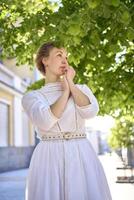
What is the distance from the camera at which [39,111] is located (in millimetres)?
2930

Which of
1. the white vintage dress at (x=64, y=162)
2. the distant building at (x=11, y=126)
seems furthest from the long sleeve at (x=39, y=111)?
the distant building at (x=11, y=126)

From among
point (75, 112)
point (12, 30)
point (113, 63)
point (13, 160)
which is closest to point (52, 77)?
point (75, 112)

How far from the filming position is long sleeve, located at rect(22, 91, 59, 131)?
2893 mm

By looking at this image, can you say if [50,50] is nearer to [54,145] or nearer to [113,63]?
[54,145]

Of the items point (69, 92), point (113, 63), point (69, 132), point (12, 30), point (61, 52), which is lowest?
point (69, 132)

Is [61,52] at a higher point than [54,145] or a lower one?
higher

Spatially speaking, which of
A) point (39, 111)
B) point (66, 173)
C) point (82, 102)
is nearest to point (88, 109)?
point (82, 102)

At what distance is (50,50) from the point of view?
3.22 m

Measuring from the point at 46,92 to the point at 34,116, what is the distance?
9.7 inches

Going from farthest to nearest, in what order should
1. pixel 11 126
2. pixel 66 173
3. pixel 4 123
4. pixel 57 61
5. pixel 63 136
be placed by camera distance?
1. pixel 11 126
2. pixel 4 123
3. pixel 57 61
4. pixel 63 136
5. pixel 66 173

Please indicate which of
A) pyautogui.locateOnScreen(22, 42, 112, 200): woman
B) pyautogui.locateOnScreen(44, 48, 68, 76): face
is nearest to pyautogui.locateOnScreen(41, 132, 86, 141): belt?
pyautogui.locateOnScreen(22, 42, 112, 200): woman

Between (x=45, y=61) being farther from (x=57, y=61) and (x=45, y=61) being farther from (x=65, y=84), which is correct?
(x=65, y=84)

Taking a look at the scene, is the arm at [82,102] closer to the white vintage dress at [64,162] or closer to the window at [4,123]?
the white vintage dress at [64,162]

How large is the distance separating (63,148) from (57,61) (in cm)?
65
